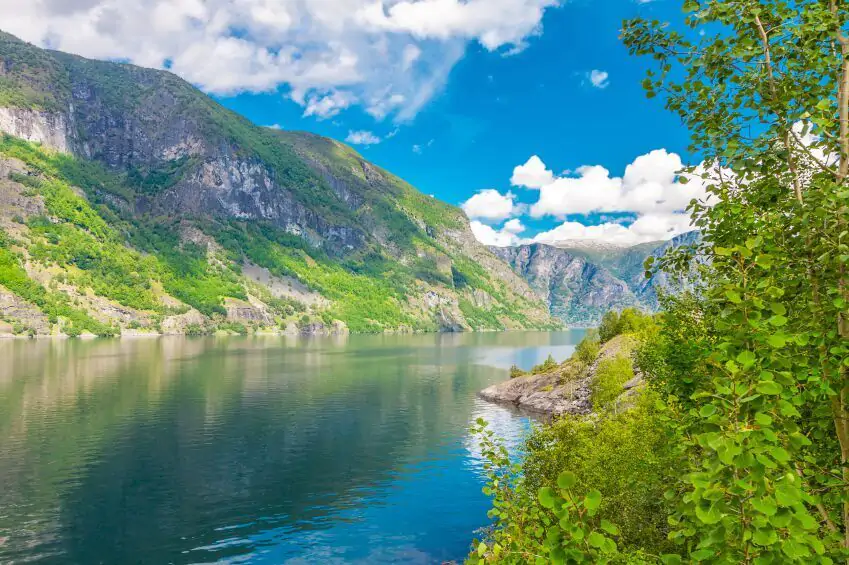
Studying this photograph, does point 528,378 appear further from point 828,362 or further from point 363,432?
point 828,362

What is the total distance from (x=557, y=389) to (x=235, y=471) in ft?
194

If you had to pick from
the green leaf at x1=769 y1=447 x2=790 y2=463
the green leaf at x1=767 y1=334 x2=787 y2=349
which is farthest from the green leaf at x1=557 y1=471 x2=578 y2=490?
the green leaf at x1=767 y1=334 x2=787 y2=349

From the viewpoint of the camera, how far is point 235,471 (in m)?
57.1

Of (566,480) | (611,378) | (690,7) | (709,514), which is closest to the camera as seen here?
(709,514)

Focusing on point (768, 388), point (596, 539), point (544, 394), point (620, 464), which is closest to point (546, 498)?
point (596, 539)

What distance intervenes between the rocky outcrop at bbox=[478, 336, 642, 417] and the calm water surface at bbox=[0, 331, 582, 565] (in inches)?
241

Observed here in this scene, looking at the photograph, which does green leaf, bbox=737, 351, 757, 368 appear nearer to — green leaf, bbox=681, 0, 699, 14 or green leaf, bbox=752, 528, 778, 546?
green leaf, bbox=752, 528, 778, 546

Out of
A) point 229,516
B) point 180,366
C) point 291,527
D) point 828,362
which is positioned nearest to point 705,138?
point 828,362

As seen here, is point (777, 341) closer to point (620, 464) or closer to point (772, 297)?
point (772, 297)

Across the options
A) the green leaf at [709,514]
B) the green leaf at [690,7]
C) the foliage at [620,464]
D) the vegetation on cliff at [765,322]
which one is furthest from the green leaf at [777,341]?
the foliage at [620,464]

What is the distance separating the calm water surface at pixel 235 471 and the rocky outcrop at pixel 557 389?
6.13 m

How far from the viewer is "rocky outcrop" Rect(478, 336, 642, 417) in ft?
279

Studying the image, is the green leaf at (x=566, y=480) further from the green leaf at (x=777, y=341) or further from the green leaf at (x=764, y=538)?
the green leaf at (x=777, y=341)

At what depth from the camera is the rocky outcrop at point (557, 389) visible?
85062 millimetres
